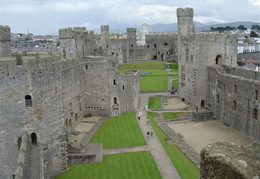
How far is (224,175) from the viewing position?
248 inches

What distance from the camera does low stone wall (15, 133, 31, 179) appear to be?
516 inches

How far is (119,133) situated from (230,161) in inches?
827

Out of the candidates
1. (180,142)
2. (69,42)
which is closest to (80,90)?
(69,42)

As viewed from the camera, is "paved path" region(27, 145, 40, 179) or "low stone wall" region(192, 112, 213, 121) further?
"low stone wall" region(192, 112, 213, 121)

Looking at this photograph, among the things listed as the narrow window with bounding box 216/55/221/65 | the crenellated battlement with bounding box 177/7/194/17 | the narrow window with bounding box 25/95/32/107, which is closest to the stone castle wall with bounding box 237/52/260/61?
the crenellated battlement with bounding box 177/7/194/17

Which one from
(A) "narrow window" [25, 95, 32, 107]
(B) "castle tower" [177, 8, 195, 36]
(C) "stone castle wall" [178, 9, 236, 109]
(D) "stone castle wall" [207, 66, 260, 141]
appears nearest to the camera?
(A) "narrow window" [25, 95, 32, 107]

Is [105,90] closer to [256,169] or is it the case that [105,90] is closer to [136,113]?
[136,113]

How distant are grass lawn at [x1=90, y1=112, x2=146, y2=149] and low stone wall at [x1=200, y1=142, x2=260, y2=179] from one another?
17245 mm

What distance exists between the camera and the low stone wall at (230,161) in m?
6.01

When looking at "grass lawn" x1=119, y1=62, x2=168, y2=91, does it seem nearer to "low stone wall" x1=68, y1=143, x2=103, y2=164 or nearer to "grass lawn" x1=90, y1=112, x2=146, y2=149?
"grass lawn" x1=90, y1=112, x2=146, y2=149

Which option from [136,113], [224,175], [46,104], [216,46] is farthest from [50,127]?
[216,46]

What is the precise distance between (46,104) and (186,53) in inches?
953

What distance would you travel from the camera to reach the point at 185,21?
39594 mm

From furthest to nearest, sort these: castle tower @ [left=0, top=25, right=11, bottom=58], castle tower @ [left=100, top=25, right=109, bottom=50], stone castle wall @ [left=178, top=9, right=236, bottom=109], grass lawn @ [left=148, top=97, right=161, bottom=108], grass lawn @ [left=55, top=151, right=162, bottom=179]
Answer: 1. castle tower @ [left=100, top=25, right=109, bottom=50]
2. grass lawn @ [left=148, top=97, right=161, bottom=108]
3. stone castle wall @ [left=178, top=9, right=236, bottom=109]
4. castle tower @ [left=0, top=25, right=11, bottom=58]
5. grass lawn @ [left=55, top=151, right=162, bottom=179]
